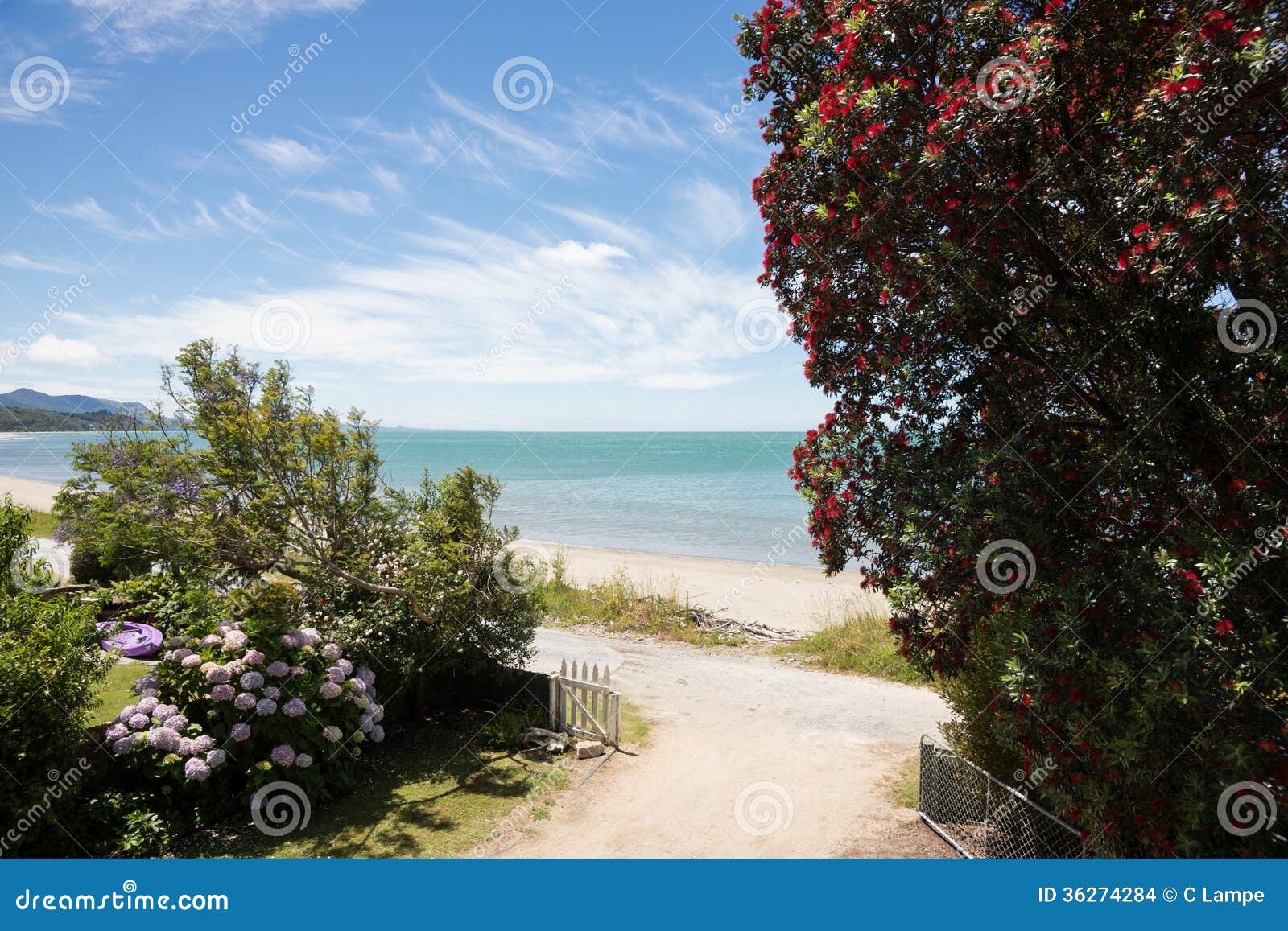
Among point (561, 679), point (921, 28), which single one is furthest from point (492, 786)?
point (921, 28)

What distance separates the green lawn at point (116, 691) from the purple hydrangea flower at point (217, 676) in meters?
1.05

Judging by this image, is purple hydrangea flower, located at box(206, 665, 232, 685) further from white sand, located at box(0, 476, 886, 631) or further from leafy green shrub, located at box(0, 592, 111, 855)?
white sand, located at box(0, 476, 886, 631)

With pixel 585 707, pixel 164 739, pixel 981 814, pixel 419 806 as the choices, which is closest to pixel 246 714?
pixel 164 739

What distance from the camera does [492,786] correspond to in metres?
8.73

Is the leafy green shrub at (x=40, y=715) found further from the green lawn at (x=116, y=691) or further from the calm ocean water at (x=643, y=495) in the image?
the calm ocean water at (x=643, y=495)

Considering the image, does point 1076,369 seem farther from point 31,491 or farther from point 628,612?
point 31,491

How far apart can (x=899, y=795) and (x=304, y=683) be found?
23.3ft

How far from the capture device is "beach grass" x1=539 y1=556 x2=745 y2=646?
1719 centimetres

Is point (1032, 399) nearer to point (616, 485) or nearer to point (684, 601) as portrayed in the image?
point (684, 601)

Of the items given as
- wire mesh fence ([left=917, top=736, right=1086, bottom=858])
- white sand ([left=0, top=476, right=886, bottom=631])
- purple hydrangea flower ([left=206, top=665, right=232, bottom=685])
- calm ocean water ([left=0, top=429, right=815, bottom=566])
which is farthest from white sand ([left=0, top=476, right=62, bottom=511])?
wire mesh fence ([left=917, top=736, right=1086, bottom=858])

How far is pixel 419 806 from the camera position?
8.16 m

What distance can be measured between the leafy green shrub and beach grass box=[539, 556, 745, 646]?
34.2 feet

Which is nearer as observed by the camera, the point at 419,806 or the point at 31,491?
the point at 419,806

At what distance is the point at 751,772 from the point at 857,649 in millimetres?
6835
